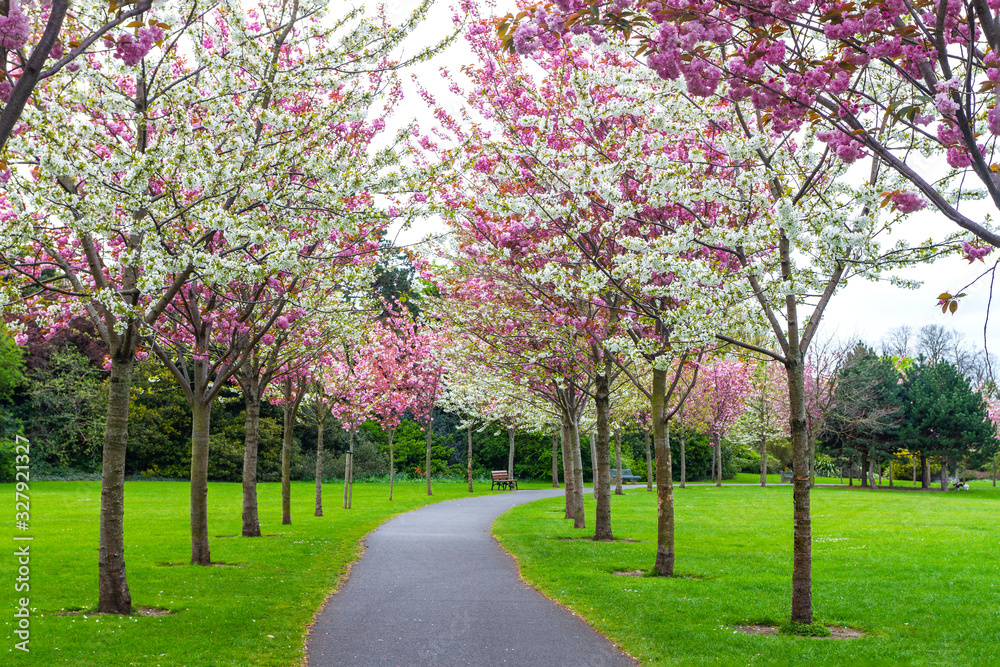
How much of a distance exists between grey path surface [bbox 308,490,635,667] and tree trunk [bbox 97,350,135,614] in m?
2.12

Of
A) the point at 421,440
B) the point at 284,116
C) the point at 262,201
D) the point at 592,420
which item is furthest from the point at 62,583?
the point at 421,440

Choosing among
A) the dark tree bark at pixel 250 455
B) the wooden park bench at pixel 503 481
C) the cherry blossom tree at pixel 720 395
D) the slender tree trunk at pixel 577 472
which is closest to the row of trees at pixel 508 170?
the dark tree bark at pixel 250 455

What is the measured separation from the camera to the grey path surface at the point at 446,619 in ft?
21.4

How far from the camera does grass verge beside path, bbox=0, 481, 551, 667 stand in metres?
6.43

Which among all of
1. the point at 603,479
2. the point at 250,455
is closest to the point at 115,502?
the point at 250,455

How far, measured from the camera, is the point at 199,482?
10.9 meters

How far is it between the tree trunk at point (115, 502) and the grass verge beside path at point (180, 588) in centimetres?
30

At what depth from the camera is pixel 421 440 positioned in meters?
43.0

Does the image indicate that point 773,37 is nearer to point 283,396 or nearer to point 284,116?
point 284,116

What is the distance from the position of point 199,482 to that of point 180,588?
1968 millimetres

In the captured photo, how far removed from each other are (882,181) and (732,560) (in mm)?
7839

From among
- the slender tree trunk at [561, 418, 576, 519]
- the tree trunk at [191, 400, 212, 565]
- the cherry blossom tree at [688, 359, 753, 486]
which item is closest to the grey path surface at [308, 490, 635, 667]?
the tree trunk at [191, 400, 212, 565]

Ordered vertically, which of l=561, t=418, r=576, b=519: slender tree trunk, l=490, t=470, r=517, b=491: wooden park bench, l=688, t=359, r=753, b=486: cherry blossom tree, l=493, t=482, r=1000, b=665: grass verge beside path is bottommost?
l=490, t=470, r=517, b=491: wooden park bench

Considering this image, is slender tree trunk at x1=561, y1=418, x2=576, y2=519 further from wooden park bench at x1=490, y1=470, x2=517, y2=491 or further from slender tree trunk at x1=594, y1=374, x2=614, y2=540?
wooden park bench at x1=490, y1=470, x2=517, y2=491
